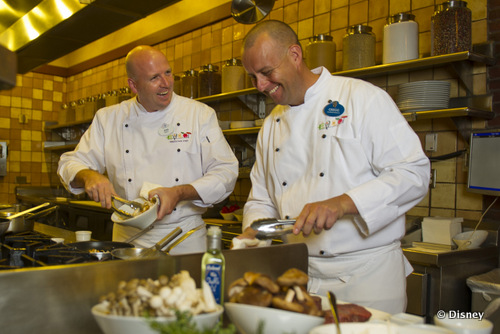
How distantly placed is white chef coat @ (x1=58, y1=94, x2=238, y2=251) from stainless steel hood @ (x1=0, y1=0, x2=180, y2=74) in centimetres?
55

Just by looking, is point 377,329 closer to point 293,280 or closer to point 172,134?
point 293,280

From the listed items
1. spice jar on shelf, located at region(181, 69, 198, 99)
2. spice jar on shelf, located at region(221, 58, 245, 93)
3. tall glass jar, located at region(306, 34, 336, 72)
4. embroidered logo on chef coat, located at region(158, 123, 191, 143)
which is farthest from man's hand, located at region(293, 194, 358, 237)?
spice jar on shelf, located at region(181, 69, 198, 99)

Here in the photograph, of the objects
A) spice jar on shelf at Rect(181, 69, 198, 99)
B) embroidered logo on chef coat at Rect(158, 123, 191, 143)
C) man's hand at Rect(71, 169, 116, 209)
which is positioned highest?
spice jar on shelf at Rect(181, 69, 198, 99)

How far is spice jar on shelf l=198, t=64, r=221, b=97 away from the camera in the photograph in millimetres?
4234

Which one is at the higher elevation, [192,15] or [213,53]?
[192,15]

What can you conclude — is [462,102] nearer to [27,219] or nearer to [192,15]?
[27,219]

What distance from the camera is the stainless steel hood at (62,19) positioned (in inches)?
103

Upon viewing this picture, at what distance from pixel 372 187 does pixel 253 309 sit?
79 centimetres

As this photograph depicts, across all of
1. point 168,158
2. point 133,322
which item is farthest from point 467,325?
point 168,158

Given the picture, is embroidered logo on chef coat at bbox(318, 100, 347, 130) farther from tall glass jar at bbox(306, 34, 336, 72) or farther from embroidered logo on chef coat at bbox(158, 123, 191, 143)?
tall glass jar at bbox(306, 34, 336, 72)

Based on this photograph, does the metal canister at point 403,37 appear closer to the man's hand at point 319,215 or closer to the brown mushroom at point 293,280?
the man's hand at point 319,215

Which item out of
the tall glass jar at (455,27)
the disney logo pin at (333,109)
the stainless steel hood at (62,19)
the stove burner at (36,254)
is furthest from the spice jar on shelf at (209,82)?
the disney logo pin at (333,109)

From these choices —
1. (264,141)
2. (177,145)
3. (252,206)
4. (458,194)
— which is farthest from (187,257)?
(458,194)

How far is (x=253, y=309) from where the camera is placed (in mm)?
856
